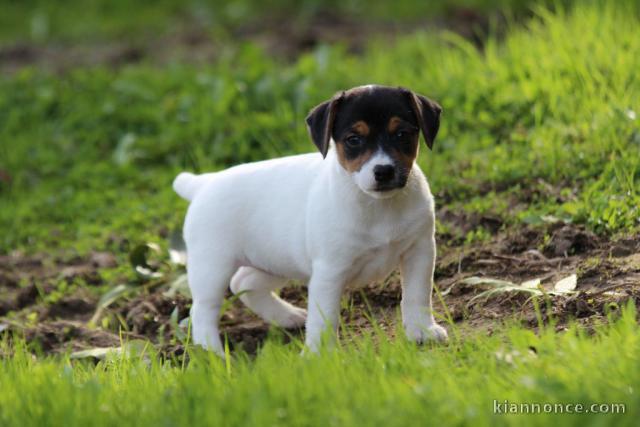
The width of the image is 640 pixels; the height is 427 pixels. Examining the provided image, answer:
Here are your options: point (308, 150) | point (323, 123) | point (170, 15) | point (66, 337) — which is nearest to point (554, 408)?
point (323, 123)

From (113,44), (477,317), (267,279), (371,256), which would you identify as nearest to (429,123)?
(371,256)

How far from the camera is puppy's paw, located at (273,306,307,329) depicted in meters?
6.25

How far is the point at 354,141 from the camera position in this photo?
505 centimetres

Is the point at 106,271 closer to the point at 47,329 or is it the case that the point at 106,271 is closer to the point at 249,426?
the point at 47,329

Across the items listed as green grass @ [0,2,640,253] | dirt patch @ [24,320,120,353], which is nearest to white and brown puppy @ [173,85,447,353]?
dirt patch @ [24,320,120,353]

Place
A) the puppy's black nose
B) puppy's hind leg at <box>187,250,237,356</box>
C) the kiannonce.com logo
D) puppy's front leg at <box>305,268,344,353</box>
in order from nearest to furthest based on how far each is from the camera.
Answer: the kiannonce.com logo < the puppy's black nose < puppy's front leg at <box>305,268,344,353</box> < puppy's hind leg at <box>187,250,237,356</box>

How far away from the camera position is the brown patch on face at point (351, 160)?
4.99m

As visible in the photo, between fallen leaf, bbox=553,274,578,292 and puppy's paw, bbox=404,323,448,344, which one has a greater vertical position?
fallen leaf, bbox=553,274,578,292

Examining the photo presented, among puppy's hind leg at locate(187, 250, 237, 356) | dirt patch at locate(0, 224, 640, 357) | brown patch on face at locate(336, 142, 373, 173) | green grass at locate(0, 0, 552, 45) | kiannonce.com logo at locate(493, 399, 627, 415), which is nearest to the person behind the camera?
kiannonce.com logo at locate(493, 399, 627, 415)

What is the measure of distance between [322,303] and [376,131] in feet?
3.04

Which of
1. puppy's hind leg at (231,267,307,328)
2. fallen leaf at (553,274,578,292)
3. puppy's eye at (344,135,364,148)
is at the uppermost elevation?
puppy's eye at (344,135,364,148)

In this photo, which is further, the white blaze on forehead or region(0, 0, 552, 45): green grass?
region(0, 0, 552, 45): green grass

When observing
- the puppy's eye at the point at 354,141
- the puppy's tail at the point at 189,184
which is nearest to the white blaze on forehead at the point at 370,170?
the puppy's eye at the point at 354,141

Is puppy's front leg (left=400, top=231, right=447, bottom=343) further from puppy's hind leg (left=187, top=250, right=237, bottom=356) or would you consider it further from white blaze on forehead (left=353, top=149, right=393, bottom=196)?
puppy's hind leg (left=187, top=250, right=237, bottom=356)
